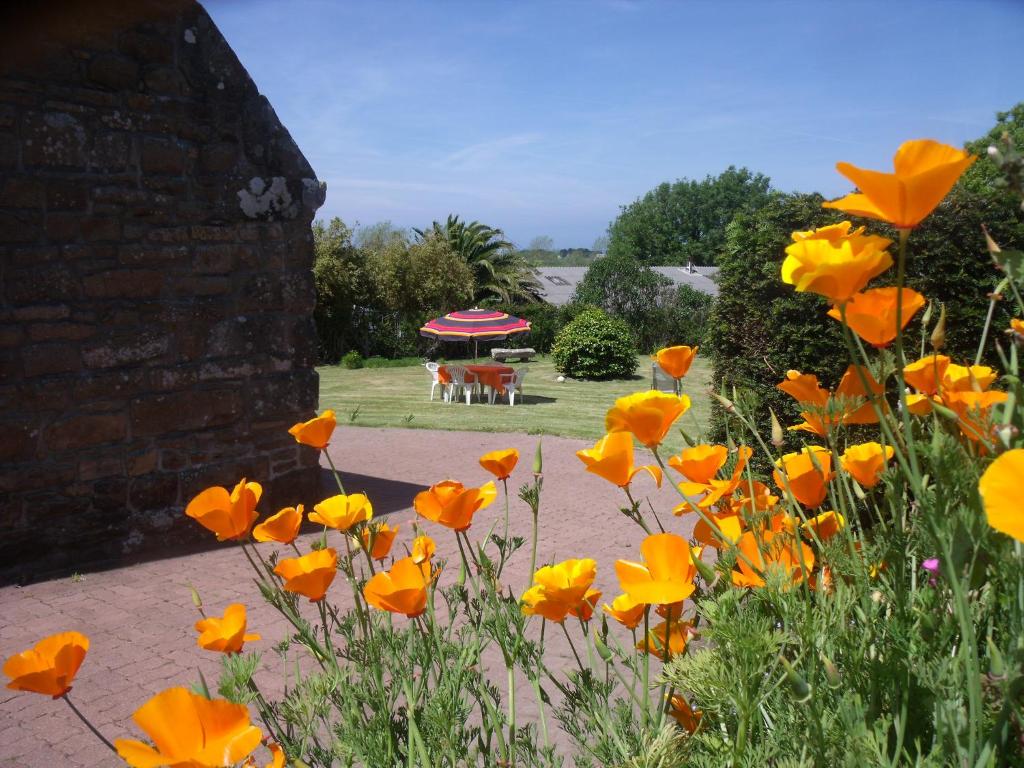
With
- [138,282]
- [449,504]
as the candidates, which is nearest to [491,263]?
[138,282]

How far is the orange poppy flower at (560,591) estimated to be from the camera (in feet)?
4.00

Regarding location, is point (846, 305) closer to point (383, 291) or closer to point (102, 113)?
point (102, 113)

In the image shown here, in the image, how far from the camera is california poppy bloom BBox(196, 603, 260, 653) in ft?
4.05

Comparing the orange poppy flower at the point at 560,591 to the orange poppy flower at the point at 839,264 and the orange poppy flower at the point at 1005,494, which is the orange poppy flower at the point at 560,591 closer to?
the orange poppy flower at the point at 839,264

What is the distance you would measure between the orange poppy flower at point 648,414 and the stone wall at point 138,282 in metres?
4.65

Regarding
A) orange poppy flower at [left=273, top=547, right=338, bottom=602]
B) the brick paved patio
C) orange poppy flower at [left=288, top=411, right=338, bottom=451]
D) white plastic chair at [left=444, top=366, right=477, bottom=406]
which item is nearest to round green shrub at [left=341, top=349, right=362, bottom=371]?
white plastic chair at [left=444, top=366, right=477, bottom=406]

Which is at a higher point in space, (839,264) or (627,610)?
(839,264)

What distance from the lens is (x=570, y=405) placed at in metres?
14.4

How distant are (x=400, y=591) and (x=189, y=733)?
0.37 m

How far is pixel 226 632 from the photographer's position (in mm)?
1253

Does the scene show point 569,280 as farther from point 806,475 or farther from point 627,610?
point 627,610

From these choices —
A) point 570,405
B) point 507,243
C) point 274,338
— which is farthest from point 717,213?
point 274,338

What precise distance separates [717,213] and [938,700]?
223 ft

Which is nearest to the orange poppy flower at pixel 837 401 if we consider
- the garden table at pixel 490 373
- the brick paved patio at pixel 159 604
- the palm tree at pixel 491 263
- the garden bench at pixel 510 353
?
the brick paved patio at pixel 159 604
